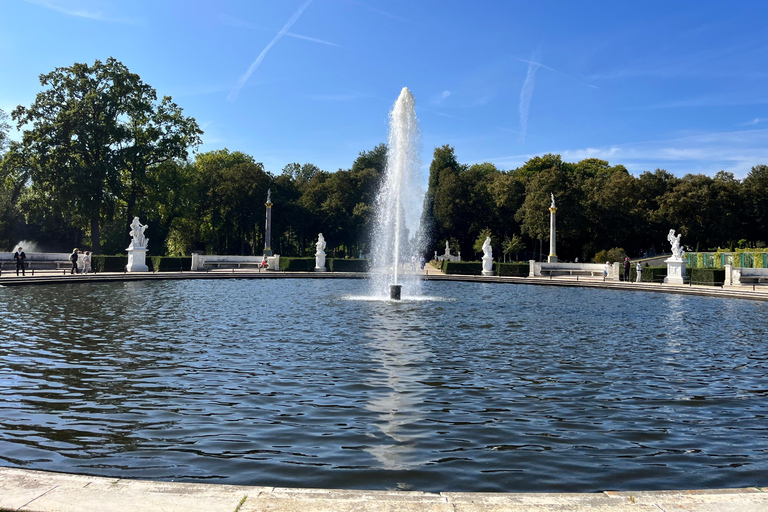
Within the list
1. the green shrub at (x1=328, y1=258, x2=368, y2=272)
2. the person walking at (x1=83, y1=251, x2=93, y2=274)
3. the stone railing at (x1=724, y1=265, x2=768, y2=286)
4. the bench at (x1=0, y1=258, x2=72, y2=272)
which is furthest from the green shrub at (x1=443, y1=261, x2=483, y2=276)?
the bench at (x1=0, y1=258, x2=72, y2=272)

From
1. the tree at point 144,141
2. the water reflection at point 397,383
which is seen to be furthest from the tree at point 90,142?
the water reflection at point 397,383

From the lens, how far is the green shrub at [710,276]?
131ft

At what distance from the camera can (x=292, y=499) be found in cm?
457

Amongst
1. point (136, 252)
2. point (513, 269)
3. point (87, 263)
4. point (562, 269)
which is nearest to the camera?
point (87, 263)

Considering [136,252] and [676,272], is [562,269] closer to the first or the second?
[676,272]

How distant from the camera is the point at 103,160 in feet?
182

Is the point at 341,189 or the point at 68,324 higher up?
the point at 341,189

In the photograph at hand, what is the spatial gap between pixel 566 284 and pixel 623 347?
28134mm

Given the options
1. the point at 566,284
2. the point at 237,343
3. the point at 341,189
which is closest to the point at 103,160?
the point at 341,189

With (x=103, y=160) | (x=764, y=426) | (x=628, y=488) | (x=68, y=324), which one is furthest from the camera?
(x=103, y=160)

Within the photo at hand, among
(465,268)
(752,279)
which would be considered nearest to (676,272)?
(752,279)

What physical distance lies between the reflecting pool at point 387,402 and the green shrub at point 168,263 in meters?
31.5

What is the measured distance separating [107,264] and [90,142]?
14.3 m

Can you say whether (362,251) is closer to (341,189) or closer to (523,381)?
(341,189)
